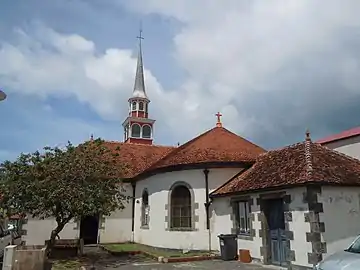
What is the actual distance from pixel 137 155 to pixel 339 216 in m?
16.5

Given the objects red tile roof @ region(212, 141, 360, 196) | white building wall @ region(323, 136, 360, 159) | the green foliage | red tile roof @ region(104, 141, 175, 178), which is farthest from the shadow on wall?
red tile roof @ region(104, 141, 175, 178)

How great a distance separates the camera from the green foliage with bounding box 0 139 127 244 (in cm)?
1359

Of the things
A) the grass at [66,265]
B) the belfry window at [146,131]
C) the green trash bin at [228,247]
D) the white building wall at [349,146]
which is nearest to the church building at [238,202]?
the green trash bin at [228,247]

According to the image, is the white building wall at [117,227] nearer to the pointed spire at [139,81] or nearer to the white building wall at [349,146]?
the white building wall at [349,146]

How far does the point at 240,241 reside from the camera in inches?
584

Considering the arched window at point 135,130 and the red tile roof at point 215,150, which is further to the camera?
the arched window at point 135,130

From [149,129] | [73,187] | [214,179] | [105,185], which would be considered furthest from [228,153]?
[149,129]

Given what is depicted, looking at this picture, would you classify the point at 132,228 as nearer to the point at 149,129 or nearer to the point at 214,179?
the point at 214,179

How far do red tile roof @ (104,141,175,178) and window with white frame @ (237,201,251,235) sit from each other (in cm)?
942

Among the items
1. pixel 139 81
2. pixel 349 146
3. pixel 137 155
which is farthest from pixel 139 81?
pixel 349 146

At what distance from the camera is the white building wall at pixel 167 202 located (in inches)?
664

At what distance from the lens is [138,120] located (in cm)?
4375

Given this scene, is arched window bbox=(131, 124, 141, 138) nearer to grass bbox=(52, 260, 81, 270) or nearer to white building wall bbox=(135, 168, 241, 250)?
white building wall bbox=(135, 168, 241, 250)

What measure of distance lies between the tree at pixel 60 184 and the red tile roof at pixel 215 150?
4.33 m
